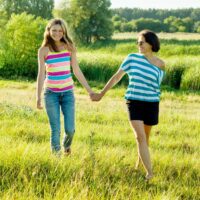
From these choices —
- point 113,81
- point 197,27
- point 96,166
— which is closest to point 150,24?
point 197,27

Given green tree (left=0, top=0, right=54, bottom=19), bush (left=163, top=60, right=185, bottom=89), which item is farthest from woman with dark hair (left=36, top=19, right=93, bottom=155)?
green tree (left=0, top=0, right=54, bottom=19)

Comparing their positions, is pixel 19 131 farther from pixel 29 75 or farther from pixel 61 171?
pixel 29 75

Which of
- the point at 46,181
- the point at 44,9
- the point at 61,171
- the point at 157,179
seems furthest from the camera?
the point at 44,9

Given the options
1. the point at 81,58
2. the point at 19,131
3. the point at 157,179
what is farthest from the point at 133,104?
the point at 81,58

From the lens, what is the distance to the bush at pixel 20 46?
2806 cm

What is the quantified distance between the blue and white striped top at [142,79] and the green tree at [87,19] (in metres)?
43.4

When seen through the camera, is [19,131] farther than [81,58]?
No

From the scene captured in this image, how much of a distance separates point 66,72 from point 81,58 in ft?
71.4

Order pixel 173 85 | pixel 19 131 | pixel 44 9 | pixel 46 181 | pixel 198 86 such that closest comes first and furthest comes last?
pixel 46 181 < pixel 19 131 < pixel 198 86 < pixel 173 85 < pixel 44 9

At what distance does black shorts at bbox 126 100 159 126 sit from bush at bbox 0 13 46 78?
76.6 ft

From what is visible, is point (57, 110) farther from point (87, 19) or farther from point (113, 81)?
point (87, 19)

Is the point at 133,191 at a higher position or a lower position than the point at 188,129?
higher

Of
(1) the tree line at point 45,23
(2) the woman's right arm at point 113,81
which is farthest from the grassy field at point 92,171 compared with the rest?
(1) the tree line at point 45,23

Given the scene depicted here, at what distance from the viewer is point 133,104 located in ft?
17.2
